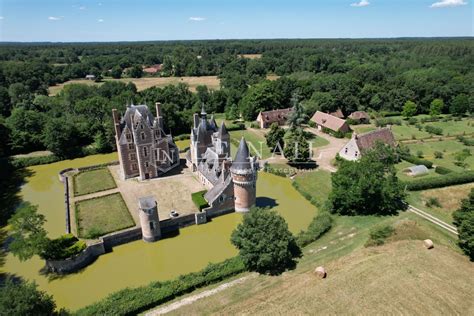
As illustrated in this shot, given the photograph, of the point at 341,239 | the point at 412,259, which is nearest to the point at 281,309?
the point at 341,239

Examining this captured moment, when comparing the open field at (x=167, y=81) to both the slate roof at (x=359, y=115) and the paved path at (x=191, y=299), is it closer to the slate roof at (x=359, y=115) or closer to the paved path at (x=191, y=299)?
the slate roof at (x=359, y=115)

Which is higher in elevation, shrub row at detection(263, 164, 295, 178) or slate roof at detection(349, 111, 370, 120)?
slate roof at detection(349, 111, 370, 120)

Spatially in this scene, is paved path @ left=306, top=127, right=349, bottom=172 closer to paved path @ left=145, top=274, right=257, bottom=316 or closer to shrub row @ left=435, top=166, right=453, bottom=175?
shrub row @ left=435, top=166, right=453, bottom=175

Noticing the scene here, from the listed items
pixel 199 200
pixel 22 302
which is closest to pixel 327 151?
pixel 199 200

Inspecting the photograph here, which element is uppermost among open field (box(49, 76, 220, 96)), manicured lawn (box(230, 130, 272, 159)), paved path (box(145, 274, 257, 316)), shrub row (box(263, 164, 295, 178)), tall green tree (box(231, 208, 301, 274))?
open field (box(49, 76, 220, 96))

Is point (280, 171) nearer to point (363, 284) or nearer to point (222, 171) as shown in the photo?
point (222, 171)

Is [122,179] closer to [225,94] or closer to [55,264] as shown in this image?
[55,264]

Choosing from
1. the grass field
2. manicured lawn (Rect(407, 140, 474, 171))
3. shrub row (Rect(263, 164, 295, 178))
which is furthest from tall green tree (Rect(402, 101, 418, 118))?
the grass field
